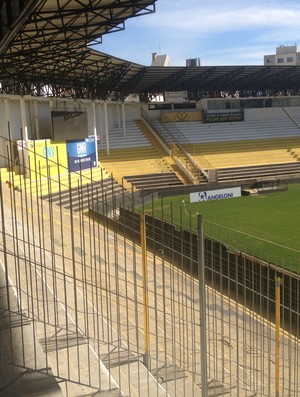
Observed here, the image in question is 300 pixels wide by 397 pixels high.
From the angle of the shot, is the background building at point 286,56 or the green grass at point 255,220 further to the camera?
the background building at point 286,56

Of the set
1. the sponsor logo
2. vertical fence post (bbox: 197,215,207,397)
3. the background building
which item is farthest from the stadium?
the background building

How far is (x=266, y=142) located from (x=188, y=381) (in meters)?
32.6

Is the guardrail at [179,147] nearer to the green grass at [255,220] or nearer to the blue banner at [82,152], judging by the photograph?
the green grass at [255,220]

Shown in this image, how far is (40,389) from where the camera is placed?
390 cm

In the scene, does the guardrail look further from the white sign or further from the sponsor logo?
the sponsor logo

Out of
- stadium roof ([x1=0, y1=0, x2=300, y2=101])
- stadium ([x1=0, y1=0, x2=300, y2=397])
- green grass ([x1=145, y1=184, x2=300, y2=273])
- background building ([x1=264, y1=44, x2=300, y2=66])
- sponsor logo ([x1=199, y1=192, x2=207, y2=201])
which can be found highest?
background building ([x1=264, y1=44, x2=300, y2=66])

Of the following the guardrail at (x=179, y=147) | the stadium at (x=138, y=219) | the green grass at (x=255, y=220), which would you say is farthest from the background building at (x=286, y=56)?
the green grass at (x=255, y=220)

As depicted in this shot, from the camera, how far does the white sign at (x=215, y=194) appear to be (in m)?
23.5

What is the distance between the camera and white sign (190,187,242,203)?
77.3 feet

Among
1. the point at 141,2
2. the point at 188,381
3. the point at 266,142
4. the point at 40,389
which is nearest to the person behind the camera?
the point at 40,389

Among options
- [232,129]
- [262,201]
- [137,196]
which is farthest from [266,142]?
[137,196]

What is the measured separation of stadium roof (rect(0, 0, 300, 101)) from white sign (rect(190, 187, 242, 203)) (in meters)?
8.61

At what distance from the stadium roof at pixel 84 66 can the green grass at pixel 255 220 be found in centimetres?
608

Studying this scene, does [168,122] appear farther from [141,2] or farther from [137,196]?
[141,2]
